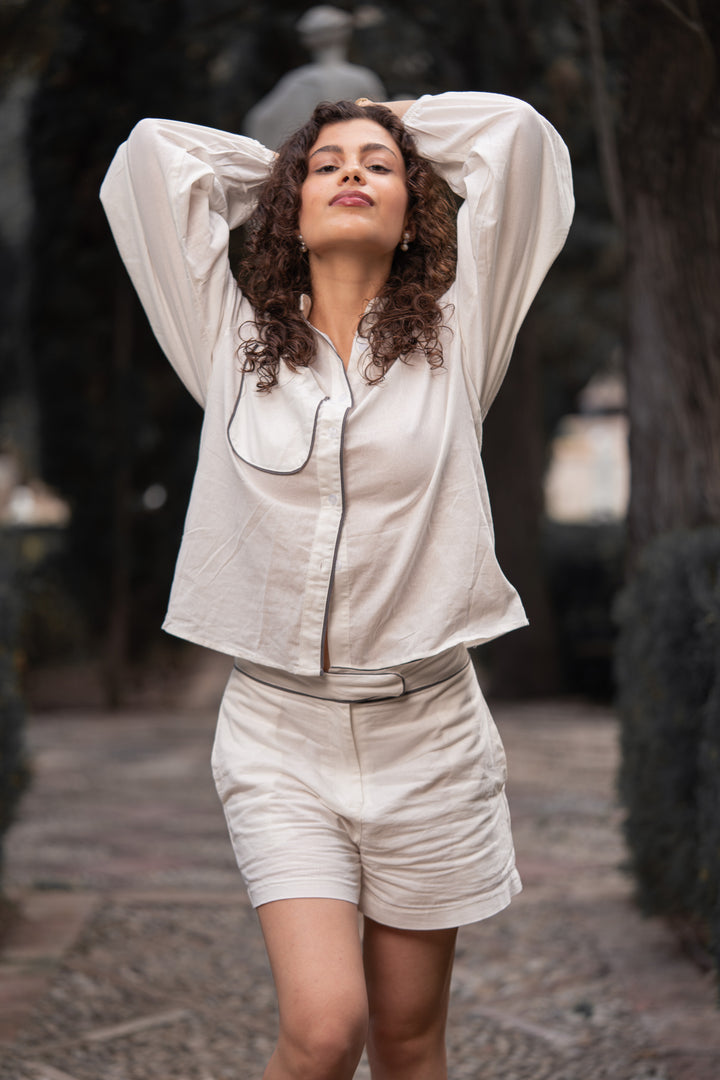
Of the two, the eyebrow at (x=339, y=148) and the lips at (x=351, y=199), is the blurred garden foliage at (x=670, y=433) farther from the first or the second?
the lips at (x=351, y=199)

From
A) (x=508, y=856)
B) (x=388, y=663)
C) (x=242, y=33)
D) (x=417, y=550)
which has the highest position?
(x=242, y=33)

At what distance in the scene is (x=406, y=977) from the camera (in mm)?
2225

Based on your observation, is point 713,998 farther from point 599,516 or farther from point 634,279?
point 599,516

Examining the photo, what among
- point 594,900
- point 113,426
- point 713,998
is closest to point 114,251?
point 113,426

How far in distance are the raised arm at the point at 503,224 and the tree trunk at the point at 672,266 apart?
1.72 m

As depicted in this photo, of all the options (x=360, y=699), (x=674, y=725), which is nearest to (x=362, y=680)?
(x=360, y=699)

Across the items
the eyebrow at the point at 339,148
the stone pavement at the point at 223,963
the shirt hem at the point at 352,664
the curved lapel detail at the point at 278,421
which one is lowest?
the stone pavement at the point at 223,963

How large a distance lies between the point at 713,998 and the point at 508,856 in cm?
165

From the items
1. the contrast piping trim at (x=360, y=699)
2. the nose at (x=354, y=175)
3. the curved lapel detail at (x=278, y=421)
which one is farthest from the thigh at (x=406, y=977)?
the nose at (x=354, y=175)

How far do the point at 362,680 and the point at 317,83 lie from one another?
482 centimetres

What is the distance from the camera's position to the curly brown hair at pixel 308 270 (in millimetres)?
2262

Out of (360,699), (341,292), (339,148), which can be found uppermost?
(339,148)

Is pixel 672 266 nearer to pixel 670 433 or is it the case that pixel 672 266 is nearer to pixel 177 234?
pixel 670 433

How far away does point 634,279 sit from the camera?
176 inches
